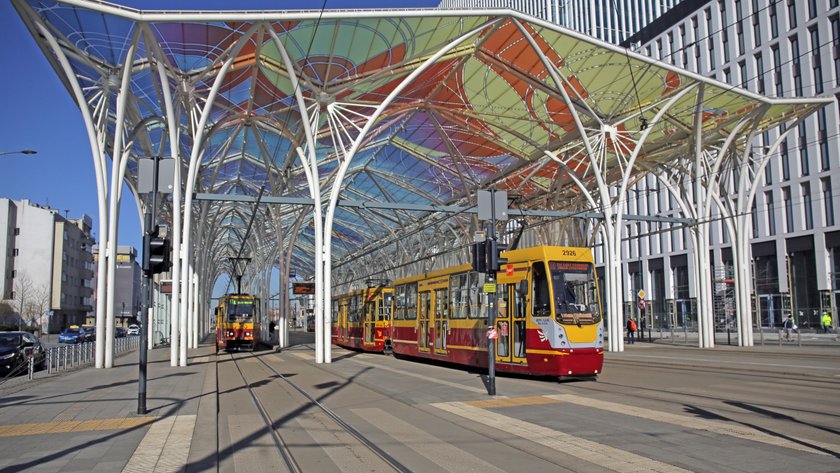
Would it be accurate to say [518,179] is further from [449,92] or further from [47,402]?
[47,402]

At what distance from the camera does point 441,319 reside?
2372 cm

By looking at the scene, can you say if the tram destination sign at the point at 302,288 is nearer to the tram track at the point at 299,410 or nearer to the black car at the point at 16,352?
the black car at the point at 16,352

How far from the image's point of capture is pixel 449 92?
34.0 meters

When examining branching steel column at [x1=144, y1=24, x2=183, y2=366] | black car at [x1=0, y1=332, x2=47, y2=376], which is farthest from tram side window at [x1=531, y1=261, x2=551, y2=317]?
black car at [x1=0, y1=332, x2=47, y2=376]

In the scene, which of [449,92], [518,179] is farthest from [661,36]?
[449,92]

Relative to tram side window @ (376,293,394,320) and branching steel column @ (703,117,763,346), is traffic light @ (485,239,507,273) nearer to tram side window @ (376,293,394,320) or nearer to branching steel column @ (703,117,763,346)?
tram side window @ (376,293,394,320)

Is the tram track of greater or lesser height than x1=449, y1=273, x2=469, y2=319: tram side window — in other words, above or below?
below

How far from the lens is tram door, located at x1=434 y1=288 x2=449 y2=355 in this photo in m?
23.3

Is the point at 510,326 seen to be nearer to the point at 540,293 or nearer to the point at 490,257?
the point at 540,293

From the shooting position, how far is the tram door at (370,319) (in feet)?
110

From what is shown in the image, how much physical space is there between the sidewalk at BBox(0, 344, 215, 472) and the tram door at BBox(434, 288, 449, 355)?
27.0 ft

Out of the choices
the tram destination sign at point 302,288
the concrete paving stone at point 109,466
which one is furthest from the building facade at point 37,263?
the concrete paving stone at point 109,466

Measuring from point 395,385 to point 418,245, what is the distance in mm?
55586

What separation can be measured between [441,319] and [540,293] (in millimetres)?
6664
